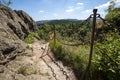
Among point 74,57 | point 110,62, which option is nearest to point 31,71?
point 74,57

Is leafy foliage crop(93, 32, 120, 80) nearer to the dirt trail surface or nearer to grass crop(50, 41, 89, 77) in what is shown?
grass crop(50, 41, 89, 77)

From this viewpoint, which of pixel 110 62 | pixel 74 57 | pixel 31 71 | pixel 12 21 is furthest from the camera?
pixel 12 21

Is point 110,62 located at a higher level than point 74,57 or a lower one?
higher

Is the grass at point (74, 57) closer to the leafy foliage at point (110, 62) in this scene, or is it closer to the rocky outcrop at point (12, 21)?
the leafy foliage at point (110, 62)

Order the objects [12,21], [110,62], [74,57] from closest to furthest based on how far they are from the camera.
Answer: [110,62], [74,57], [12,21]

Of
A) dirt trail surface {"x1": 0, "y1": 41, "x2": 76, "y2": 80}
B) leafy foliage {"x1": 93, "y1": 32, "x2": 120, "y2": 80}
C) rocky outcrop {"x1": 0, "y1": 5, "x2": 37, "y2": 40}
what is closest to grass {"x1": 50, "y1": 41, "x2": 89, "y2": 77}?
dirt trail surface {"x1": 0, "y1": 41, "x2": 76, "y2": 80}

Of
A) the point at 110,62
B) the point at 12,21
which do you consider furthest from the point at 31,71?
the point at 12,21

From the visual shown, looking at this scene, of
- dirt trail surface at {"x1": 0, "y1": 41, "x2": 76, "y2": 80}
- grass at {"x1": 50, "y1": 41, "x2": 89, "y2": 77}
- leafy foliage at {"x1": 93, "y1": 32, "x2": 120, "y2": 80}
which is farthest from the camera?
grass at {"x1": 50, "y1": 41, "x2": 89, "y2": 77}

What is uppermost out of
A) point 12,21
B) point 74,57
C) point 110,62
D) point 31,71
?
point 12,21

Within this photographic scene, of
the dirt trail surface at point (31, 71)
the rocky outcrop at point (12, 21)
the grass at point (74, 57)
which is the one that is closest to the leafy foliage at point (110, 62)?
the grass at point (74, 57)

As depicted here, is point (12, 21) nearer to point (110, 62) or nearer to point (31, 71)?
point (31, 71)

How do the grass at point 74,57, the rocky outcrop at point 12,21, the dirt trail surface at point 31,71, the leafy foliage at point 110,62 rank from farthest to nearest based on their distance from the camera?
1. the rocky outcrop at point 12,21
2. the grass at point 74,57
3. the dirt trail surface at point 31,71
4. the leafy foliage at point 110,62

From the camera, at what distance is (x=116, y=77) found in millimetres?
4145

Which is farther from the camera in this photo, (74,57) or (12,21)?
(12,21)
